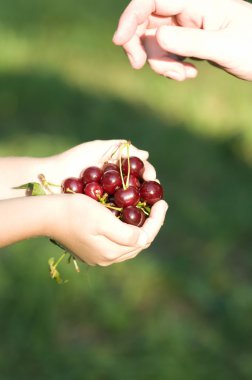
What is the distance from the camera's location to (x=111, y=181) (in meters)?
2.33

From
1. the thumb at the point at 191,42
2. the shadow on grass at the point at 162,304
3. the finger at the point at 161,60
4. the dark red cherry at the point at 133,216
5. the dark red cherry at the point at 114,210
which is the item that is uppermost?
the thumb at the point at 191,42

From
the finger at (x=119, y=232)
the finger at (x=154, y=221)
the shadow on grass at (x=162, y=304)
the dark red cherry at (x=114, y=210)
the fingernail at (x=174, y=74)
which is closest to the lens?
the finger at (x=119, y=232)

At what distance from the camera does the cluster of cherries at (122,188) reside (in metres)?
2.25

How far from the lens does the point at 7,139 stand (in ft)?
17.2

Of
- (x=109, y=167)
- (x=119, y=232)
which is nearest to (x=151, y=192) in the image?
(x=109, y=167)

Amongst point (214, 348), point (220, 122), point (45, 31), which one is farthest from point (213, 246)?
point (45, 31)

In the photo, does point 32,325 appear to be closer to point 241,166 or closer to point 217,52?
point 217,52

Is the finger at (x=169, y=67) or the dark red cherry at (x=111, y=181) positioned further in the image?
the finger at (x=169, y=67)

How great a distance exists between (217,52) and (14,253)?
181 centimetres

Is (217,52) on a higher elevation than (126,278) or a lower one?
higher

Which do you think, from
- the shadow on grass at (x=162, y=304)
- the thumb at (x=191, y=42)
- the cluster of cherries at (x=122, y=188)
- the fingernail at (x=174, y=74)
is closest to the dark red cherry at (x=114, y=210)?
the cluster of cherries at (x=122, y=188)

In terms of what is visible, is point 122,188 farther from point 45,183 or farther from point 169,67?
point 169,67

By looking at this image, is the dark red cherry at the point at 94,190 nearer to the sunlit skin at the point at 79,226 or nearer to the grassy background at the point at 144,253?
the sunlit skin at the point at 79,226

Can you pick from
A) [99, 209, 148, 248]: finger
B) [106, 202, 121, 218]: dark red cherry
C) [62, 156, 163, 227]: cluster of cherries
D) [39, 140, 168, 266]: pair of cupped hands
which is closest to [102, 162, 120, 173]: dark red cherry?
[62, 156, 163, 227]: cluster of cherries
